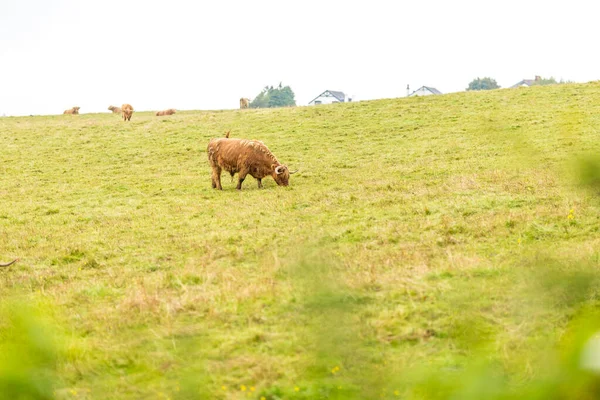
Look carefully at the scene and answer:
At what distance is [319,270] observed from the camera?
176 centimetres

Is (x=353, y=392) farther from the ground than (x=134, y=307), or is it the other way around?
(x=353, y=392)

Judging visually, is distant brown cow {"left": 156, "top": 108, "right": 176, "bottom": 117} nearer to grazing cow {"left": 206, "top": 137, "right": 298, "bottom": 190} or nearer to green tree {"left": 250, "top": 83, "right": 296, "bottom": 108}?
grazing cow {"left": 206, "top": 137, "right": 298, "bottom": 190}

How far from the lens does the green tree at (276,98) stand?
10119cm

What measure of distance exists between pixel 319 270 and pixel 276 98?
100700 mm

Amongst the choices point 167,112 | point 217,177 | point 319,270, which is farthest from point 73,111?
point 319,270

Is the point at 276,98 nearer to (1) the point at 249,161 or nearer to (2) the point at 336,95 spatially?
(2) the point at 336,95

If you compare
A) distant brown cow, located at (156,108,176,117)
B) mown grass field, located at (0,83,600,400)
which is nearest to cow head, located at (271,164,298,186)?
mown grass field, located at (0,83,600,400)

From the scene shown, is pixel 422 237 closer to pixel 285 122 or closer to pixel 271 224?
pixel 271 224

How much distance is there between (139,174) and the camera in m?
24.0

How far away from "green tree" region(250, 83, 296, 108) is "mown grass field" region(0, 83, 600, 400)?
73.9 meters

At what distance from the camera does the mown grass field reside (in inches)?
60.7

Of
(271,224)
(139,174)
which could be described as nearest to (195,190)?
(139,174)

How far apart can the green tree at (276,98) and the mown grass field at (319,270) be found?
7386 centimetres

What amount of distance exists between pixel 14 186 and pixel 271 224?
13655 mm
